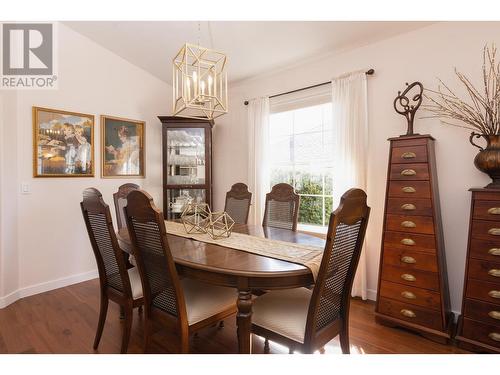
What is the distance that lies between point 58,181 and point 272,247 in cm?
271

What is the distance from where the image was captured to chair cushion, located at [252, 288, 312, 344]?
1.40m

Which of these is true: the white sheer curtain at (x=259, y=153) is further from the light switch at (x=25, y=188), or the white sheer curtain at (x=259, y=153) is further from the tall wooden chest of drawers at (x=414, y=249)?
the light switch at (x=25, y=188)

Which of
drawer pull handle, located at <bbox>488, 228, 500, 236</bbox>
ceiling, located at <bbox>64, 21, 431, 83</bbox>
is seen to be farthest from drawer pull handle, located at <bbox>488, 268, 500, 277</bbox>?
ceiling, located at <bbox>64, 21, 431, 83</bbox>

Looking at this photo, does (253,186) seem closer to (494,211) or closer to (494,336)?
(494,211)

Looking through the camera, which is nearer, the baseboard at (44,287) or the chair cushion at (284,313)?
the chair cushion at (284,313)

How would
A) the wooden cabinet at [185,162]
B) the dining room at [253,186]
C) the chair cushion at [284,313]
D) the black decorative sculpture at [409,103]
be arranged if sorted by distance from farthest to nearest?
the wooden cabinet at [185,162] → the black decorative sculpture at [409,103] → the dining room at [253,186] → the chair cushion at [284,313]

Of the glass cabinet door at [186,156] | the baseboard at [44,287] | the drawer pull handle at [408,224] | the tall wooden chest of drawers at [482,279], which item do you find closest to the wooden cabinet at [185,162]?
the glass cabinet door at [186,156]

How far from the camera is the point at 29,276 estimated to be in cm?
293

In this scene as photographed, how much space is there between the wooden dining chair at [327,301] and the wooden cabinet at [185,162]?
2.44 m

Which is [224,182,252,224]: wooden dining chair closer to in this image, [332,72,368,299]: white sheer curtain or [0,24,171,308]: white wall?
[332,72,368,299]: white sheer curtain

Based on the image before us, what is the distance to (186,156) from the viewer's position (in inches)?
154

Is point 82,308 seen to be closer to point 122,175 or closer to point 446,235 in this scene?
point 122,175

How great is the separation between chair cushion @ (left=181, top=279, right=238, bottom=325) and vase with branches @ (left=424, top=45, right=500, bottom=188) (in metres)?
1.95

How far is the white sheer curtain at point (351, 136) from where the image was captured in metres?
2.71
